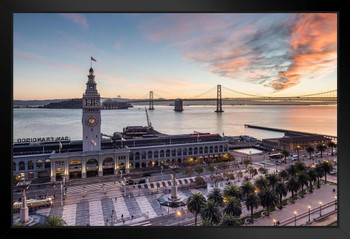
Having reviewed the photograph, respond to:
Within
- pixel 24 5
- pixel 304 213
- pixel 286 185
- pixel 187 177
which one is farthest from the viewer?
pixel 187 177

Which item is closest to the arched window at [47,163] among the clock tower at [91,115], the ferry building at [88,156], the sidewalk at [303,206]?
the ferry building at [88,156]

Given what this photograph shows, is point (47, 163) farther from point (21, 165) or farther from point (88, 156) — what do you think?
point (88, 156)

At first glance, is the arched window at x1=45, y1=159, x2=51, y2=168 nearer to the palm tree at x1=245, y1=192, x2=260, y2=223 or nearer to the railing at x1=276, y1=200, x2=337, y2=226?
the palm tree at x1=245, y1=192, x2=260, y2=223

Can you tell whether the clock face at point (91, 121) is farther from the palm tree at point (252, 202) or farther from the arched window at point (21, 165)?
the palm tree at point (252, 202)

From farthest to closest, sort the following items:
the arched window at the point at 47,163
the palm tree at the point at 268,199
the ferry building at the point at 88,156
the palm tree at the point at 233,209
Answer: the arched window at the point at 47,163
the ferry building at the point at 88,156
the palm tree at the point at 268,199
the palm tree at the point at 233,209

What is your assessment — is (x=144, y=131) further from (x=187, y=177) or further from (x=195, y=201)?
(x=195, y=201)

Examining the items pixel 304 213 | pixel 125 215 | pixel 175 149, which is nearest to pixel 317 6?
pixel 304 213
